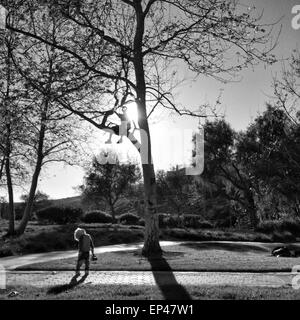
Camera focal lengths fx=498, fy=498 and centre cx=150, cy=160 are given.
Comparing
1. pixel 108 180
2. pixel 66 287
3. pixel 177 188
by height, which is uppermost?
pixel 108 180

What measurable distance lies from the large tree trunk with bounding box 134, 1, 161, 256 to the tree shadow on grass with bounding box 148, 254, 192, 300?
3.19ft

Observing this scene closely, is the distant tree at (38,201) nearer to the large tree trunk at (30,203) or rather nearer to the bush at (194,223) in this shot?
the bush at (194,223)

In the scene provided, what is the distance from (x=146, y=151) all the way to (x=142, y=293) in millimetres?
9781

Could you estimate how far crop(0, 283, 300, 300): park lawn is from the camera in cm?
970

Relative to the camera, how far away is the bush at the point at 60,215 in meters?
45.0

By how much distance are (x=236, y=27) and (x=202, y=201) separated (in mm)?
41940

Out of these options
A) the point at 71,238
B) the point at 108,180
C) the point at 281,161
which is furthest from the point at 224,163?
the point at 281,161

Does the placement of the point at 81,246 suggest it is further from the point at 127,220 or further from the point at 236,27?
the point at 127,220

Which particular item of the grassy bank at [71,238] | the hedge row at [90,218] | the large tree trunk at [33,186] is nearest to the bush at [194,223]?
the hedge row at [90,218]

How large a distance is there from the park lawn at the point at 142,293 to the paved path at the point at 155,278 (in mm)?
896

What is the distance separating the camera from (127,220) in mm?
48875

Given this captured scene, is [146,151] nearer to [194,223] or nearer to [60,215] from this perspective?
[60,215]

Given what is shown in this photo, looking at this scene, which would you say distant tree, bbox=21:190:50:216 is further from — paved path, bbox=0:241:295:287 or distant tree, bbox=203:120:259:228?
paved path, bbox=0:241:295:287

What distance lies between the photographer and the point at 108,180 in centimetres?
5241
